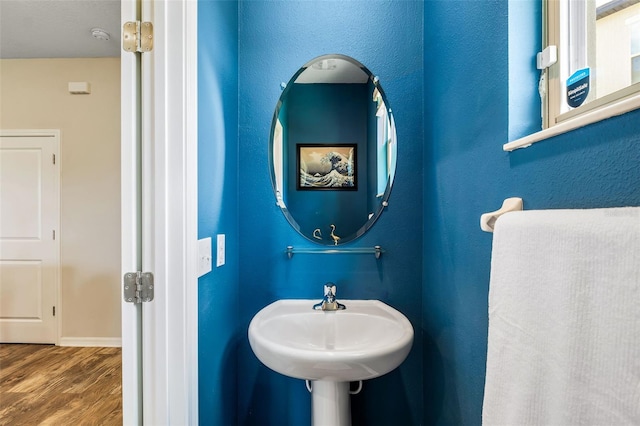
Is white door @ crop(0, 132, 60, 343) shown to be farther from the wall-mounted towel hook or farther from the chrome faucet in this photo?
Result: the wall-mounted towel hook

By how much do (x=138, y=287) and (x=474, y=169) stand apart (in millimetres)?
1041

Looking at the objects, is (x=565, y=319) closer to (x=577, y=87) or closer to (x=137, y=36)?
(x=577, y=87)

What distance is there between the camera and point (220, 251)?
1139 millimetres

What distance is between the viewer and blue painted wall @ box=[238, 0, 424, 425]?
4.38 feet

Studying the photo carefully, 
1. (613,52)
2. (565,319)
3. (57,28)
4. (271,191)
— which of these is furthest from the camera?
(57,28)

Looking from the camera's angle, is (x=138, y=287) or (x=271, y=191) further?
(x=271, y=191)

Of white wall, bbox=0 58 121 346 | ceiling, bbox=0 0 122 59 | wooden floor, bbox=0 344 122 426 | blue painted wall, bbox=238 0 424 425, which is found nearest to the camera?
blue painted wall, bbox=238 0 424 425

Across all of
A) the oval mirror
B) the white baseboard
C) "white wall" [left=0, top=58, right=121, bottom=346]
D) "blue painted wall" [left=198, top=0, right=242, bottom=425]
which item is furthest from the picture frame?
the white baseboard

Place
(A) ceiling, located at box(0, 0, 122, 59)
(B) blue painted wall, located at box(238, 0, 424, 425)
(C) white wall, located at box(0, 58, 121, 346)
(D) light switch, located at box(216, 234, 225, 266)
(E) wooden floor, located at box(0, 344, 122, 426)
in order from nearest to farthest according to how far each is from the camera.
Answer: (D) light switch, located at box(216, 234, 225, 266) < (B) blue painted wall, located at box(238, 0, 424, 425) < (E) wooden floor, located at box(0, 344, 122, 426) < (A) ceiling, located at box(0, 0, 122, 59) < (C) white wall, located at box(0, 58, 121, 346)

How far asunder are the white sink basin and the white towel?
30 cm

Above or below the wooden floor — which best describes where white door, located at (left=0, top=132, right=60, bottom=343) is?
above

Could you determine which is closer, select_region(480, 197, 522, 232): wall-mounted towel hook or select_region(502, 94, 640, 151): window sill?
select_region(502, 94, 640, 151): window sill

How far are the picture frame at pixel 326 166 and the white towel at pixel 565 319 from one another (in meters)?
0.78

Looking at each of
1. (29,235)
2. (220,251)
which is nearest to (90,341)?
(29,235)
